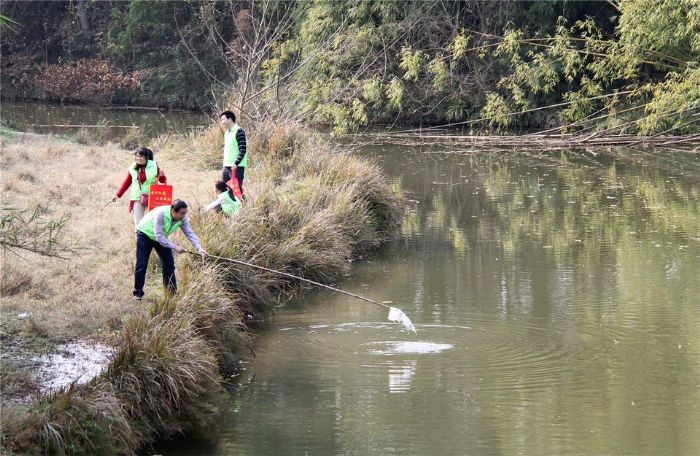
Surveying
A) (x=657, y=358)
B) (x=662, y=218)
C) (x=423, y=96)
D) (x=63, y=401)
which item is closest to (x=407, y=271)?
(x=657, y=358)

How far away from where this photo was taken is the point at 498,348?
1042 centimetres

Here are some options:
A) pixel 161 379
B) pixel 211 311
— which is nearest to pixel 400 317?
pixel 211 311

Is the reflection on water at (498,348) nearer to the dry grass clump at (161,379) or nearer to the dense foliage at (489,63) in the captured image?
the dry grass clump at (161,379)

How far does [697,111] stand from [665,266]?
43.0 feet

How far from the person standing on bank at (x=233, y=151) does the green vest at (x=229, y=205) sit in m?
1.11

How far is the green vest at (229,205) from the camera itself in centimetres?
1282

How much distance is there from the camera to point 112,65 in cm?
3969

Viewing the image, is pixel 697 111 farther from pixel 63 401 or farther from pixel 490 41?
pixel 63 401

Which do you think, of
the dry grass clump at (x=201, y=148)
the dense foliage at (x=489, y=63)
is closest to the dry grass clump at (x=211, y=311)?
the dry grass clump at (x=201, y=148)

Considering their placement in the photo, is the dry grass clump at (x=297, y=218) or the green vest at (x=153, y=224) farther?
the dry grass clump at (x=297, y=218)

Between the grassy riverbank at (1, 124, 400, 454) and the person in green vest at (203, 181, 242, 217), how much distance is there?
0.74ft

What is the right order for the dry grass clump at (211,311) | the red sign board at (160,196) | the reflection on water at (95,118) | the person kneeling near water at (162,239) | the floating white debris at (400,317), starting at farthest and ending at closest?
1. the reflection on water at (95,118)
2. the red sign board at (160,196)
3. the floating white debris at (400,317)
4. the person kneeling near water at (162,239)
5. the dry grass clump at (211,311)

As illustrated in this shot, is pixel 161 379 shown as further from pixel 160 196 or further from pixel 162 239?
pixel 160 196

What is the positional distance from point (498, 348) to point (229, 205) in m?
4.16
